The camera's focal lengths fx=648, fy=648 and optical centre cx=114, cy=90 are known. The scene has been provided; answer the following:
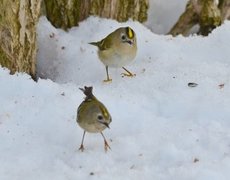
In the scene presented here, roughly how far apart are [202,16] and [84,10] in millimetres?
1587

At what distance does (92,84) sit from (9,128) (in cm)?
129

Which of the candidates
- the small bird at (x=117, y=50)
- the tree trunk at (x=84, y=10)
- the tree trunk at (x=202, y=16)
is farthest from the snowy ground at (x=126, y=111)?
the tree trunk at (x=202, y=16)

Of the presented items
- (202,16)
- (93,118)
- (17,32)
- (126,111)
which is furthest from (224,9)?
(93,118)

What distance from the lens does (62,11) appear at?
762 cm

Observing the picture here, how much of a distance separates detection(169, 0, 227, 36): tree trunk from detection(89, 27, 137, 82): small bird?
166cm

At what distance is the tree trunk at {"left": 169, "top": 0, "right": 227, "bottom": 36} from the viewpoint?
817cm

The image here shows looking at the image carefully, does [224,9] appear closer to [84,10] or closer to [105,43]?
[84,10]

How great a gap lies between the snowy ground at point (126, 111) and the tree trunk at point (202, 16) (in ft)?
1.80

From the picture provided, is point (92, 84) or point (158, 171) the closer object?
point (158, 171)

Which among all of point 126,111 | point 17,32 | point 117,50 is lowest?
point 126,111

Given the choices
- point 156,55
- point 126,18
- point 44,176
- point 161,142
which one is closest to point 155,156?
point 161,142

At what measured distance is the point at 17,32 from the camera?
650 cm

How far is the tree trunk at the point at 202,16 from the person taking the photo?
26.8ft

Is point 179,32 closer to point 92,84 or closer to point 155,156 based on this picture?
point 92,84
